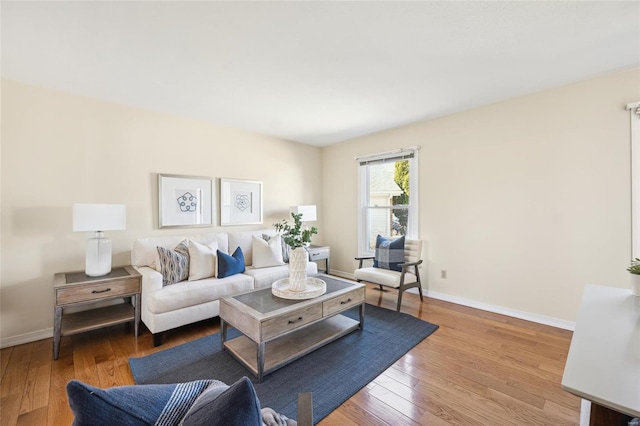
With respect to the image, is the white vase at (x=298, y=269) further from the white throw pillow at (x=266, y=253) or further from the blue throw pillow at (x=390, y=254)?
the blue throw pillow at (x=390, y=254)

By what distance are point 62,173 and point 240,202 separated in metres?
1.94

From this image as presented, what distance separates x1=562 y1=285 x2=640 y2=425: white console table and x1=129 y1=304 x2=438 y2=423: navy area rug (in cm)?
131

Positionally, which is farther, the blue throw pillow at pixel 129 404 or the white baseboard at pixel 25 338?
the white baseboard at pixel 25 338

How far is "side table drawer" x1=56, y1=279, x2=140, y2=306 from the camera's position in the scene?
228 centimetres

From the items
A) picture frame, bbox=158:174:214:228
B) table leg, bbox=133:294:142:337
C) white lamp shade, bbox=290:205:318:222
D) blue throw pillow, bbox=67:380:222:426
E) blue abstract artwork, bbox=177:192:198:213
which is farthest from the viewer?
white lamp shade, bbox=290:205:318:222

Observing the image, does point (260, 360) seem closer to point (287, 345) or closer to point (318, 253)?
point (287, 345)

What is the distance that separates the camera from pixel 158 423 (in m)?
0.62

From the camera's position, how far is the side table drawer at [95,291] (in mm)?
2276

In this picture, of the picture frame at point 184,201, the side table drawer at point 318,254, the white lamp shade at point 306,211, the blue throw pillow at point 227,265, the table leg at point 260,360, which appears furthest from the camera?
the white lamp shade at point 306,211

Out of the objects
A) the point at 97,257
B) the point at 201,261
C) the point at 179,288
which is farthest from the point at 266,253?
the point at 97,257

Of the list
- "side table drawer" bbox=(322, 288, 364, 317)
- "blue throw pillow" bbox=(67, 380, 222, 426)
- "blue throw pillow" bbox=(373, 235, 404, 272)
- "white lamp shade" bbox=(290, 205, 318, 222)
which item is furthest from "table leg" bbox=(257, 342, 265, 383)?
"white lamp shade" bbox=(290, 205, 318, 222)

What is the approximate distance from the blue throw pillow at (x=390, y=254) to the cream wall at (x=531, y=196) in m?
0.45

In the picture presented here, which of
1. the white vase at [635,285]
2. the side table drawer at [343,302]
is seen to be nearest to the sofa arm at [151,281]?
the side table drawer at [343,302]

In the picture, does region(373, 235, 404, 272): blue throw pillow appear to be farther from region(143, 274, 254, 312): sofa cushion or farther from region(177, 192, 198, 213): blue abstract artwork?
region(177, 192, 198, 213): blue abstract artwork
